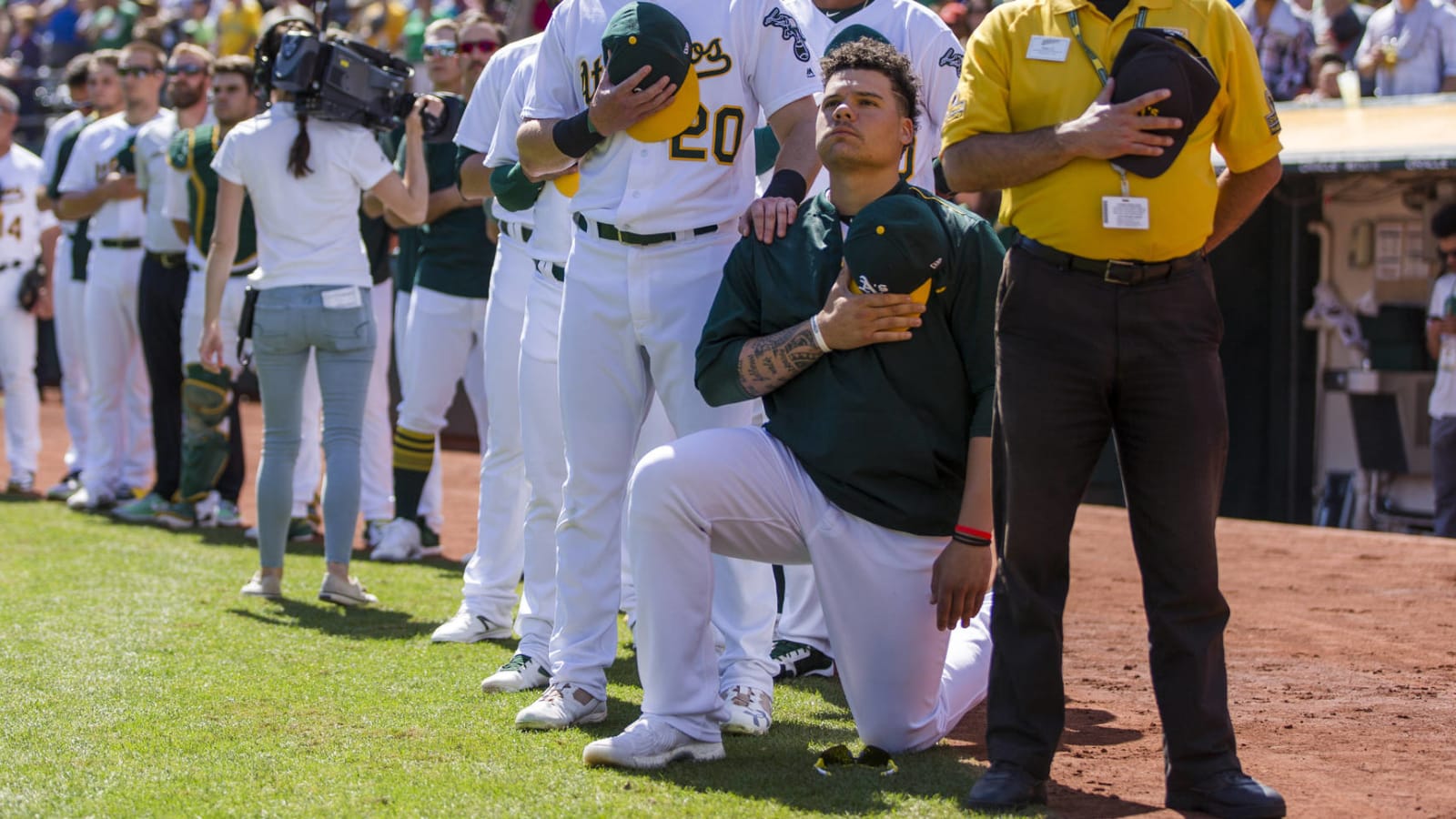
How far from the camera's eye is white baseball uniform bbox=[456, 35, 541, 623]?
5848 mm

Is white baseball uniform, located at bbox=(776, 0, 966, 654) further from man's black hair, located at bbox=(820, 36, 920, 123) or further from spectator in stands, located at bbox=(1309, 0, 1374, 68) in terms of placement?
spectator in stands, located at bbox=(1309, 0, 1374, 68)

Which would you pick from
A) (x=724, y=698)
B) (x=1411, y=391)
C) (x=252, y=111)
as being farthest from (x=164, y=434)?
(x=1411, y=391)

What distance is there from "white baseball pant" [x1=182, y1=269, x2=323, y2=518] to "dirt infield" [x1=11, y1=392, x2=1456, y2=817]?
0.91 meters

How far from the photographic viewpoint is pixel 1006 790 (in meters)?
3.65

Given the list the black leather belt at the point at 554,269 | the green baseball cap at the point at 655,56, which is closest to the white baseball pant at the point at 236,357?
the black leather belt at the point at 554,269

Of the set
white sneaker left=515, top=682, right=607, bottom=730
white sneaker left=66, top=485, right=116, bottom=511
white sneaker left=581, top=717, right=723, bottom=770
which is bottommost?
white sneaker left=66, top=485, right=116, bottom=511

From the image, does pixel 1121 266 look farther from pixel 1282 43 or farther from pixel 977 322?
pixel 1282 43

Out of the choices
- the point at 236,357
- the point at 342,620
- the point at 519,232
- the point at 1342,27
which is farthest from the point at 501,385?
the point at 1342,27

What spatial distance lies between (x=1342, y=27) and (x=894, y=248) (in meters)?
9.47

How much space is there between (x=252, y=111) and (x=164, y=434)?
2275mm

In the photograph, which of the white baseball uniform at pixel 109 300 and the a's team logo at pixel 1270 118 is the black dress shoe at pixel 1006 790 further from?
the white baseball uniform at pixel 109 300

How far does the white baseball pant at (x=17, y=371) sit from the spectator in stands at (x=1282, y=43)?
8.94m

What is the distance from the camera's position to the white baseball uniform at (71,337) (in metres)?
10.8

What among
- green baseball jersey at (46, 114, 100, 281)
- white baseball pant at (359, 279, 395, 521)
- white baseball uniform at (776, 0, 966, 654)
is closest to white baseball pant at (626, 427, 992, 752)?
white baseball uniform at (776, 0, 966, 654)
